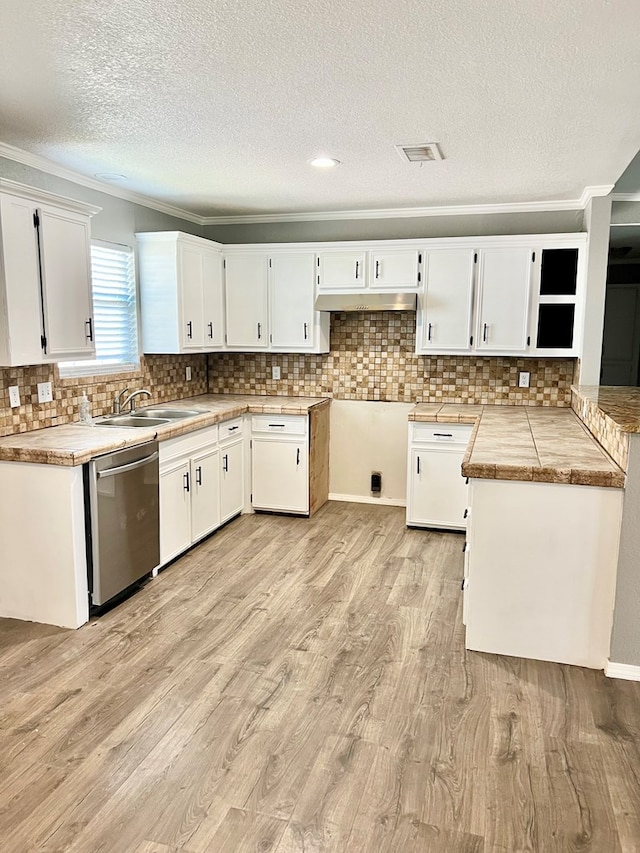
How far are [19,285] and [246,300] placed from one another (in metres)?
2.38

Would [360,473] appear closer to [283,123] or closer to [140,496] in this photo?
[140,496]

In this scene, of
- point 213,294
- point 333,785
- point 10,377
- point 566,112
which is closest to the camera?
point 333,785

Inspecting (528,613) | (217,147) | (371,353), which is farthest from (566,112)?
(371,353)

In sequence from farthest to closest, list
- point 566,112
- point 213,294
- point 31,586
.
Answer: point 213,294, point 31,586, point 566,112

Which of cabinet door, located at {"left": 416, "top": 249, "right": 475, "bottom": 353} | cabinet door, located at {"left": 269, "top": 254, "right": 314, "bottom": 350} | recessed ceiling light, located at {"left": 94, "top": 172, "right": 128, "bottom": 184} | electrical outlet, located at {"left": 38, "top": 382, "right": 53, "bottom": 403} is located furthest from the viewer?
cabinet door, located at {"left": 269, "top": 254, "right": 314, "bottom": 350}

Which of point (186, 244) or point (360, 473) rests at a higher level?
point (186, 244)

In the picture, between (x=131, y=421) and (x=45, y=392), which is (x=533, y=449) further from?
(x=45, y=392)

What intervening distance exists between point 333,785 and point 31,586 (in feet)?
6.39

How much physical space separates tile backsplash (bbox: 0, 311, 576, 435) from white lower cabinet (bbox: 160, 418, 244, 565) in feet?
2.37

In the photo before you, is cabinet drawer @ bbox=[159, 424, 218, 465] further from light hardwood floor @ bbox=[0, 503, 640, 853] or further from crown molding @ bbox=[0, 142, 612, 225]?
crown molding @ bbox=[0, 142, 612, 225]

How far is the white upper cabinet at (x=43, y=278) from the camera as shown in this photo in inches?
119

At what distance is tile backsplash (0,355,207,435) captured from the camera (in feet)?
11.3

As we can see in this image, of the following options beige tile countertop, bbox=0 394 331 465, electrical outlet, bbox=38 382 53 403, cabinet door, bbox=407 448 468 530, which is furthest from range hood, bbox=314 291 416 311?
electrical outlet, bbox=38 382 53 403

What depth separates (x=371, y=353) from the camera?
211 inches
